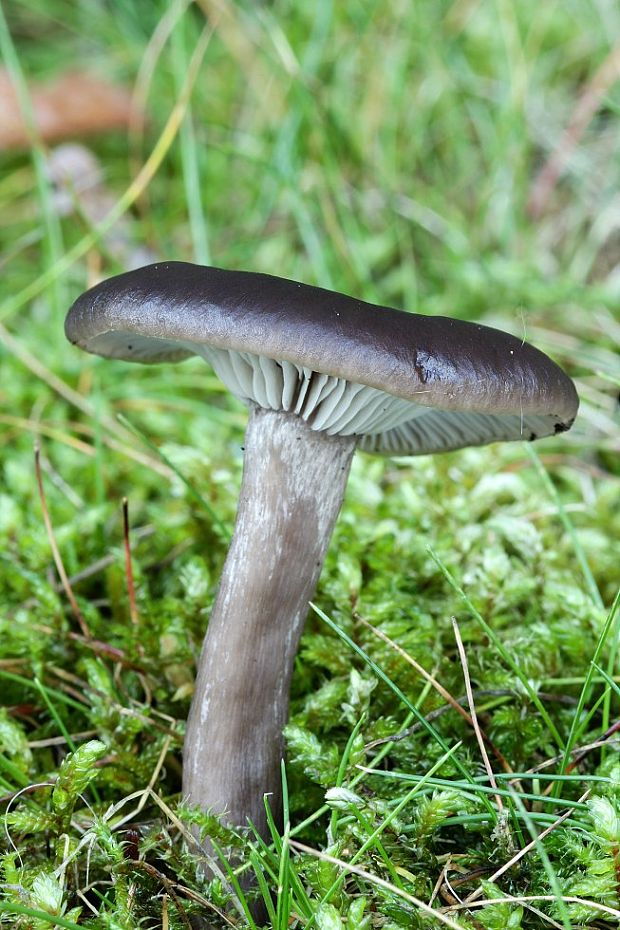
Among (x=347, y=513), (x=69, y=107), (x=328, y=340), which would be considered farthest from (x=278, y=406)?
(x=69, y=107)

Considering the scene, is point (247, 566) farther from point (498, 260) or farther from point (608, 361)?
point (498, 260)

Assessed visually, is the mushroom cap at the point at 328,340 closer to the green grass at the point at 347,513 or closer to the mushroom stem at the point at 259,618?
the mushroom stem at the point at 259,618

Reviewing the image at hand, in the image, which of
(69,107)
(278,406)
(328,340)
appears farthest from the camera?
(69,107)

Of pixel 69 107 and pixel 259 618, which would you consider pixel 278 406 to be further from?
pixel 69 107

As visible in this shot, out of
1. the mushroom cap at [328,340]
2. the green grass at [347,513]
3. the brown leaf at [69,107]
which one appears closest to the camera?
the mushroom cap at [328,340]

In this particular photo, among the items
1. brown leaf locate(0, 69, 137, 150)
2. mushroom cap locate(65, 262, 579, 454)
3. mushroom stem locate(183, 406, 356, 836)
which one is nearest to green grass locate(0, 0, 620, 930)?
mushroom stem locate(183, 406, 356, 836)

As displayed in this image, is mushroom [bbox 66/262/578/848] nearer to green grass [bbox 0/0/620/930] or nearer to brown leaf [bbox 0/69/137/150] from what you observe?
green grass [bbox 0/0/620/930]

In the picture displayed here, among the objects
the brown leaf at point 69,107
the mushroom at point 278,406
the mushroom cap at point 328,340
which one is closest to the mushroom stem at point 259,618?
the mushroom at point 278,406
